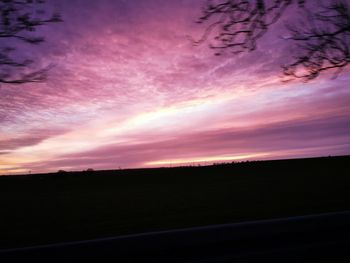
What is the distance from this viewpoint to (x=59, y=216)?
1233 cm

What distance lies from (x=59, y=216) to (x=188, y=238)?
8412mm

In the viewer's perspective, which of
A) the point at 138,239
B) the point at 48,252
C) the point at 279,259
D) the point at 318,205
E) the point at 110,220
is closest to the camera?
the point at 48,252

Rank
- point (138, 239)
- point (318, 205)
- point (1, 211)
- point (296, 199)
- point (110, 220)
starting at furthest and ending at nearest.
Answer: point (1, 211) < point (296, 199) < point (318, 205) < point (110, 220) < point (138, 239)

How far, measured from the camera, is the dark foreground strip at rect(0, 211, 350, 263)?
14.3 ft

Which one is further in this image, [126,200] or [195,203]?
[126,200]

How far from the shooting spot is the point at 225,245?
486 centimetres

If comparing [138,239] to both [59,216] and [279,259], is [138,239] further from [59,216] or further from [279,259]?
[59,216]

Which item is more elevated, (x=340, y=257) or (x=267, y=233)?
(x=267, y=233)

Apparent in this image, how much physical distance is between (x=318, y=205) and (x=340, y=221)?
22.7ft

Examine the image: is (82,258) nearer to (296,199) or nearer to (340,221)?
(340,221)

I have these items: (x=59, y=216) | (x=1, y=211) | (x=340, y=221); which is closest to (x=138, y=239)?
(x=340, y=221)

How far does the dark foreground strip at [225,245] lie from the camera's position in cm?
434

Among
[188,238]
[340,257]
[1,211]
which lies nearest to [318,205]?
[340,257]

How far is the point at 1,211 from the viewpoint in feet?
47.5
